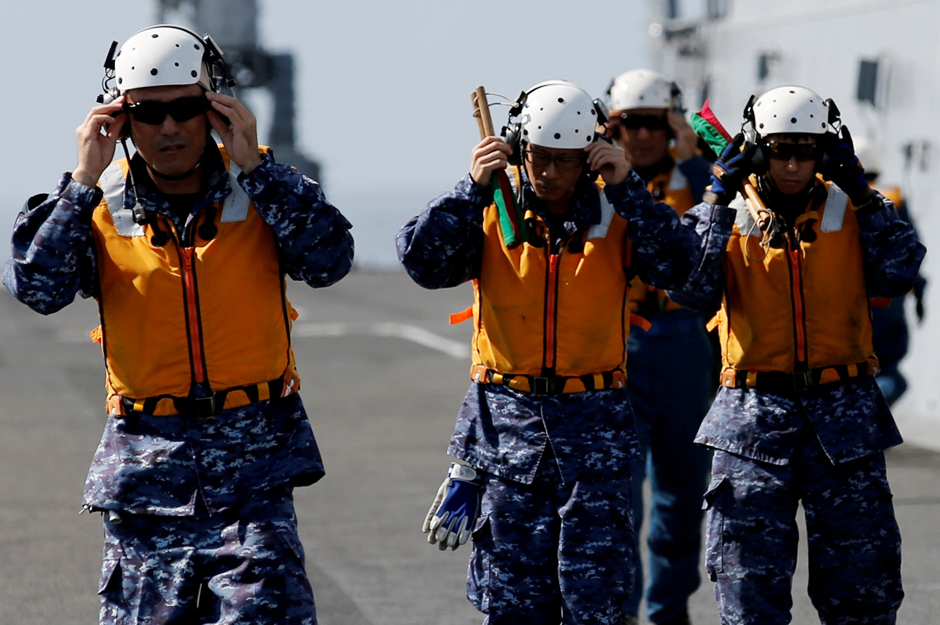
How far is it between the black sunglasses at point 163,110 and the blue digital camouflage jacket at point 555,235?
40.5 inches

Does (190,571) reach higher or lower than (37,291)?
lower

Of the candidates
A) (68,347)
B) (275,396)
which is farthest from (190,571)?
(68,347)

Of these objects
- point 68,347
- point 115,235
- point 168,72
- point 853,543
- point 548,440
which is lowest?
point 68,347

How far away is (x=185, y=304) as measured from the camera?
186 inches

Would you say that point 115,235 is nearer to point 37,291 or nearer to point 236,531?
point 37,291

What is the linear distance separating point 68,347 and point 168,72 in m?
16.1

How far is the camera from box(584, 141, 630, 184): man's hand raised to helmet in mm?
5406

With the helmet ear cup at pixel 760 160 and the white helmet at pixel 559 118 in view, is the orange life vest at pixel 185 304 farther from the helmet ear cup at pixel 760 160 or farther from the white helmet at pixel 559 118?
the helmet ear cup at pixel 760 160

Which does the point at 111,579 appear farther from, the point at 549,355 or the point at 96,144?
the point at 549,355

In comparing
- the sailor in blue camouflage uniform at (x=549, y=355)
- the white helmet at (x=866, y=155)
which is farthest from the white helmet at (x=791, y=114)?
the white helmet at (x=866, y=155)

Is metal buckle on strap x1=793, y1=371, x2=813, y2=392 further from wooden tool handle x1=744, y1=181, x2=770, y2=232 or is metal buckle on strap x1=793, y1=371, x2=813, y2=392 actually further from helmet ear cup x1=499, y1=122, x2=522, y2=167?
helmet ear cup x1=499, y1=122, x2=522, y2=167

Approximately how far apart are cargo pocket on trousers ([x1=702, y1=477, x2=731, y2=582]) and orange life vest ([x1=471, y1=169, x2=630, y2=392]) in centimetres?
62

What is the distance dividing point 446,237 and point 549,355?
0.58m

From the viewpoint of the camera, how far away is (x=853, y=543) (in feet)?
18.3
